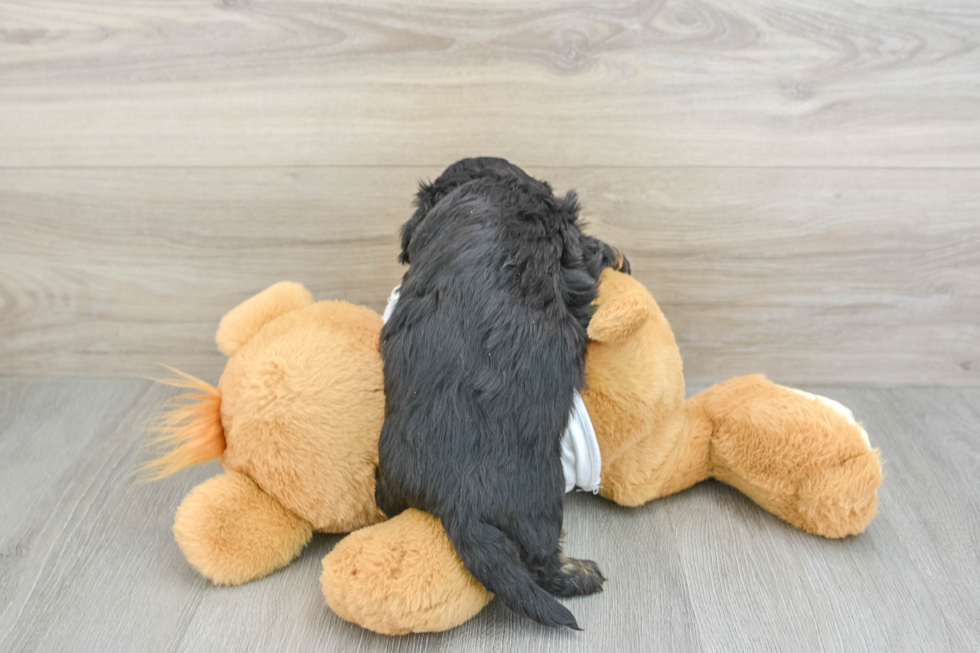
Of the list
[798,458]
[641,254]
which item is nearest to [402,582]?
[798,458]

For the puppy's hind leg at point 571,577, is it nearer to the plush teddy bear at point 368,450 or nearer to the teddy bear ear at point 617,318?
the plush teddy bear at point 368,450

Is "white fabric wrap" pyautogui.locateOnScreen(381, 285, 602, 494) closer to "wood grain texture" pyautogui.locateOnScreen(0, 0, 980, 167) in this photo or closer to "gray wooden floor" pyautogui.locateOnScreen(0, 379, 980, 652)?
"gray wooden floor" pyautogui.locateOnScreen(0, 379, 980, 652)

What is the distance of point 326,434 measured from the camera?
25.7 inches

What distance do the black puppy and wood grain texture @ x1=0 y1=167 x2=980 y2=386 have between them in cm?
29

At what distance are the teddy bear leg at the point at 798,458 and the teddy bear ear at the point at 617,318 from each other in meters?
0.19

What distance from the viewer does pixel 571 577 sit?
2.13 feet

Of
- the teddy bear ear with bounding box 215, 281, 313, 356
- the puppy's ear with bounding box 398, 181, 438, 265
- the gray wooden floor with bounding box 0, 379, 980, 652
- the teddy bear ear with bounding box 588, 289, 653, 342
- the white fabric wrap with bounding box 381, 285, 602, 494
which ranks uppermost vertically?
the puppy's ear with bounding box 398, 181, 438, 265

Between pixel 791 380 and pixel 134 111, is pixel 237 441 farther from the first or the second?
pixel 791 380

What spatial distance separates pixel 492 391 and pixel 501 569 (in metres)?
0.14

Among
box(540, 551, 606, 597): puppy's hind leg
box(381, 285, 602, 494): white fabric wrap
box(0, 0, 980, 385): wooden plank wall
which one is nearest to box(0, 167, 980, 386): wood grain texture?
box(0, 0, 980, 385): wooden plank wall

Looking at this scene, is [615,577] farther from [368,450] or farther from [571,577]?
[368,450]

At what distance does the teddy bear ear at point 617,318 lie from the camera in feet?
2.14

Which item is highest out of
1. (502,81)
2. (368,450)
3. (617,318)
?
(502,81)

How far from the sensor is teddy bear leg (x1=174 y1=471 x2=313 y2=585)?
25.4 inches
